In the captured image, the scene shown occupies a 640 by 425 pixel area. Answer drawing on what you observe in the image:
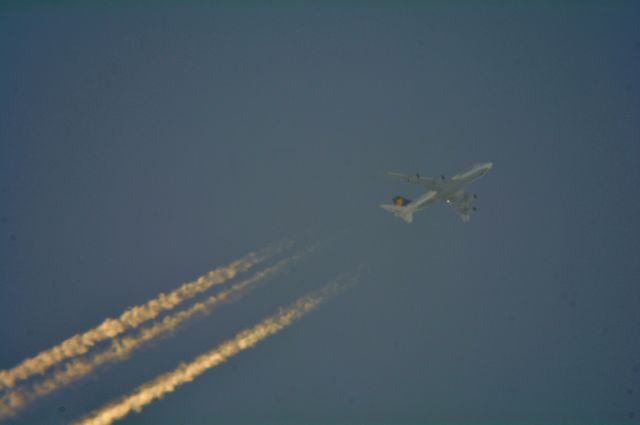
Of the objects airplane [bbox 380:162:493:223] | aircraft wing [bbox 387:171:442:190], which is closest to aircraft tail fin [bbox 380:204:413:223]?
airplane [bbox 380:162:493:223]

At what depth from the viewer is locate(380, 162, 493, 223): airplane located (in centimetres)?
6712

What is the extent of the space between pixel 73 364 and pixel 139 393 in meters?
8.68

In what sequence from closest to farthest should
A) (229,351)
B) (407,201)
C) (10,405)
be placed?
(10,405) < (229,351) < (407,201)

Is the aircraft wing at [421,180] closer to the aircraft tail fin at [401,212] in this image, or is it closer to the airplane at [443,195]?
the airplane at [443,195]

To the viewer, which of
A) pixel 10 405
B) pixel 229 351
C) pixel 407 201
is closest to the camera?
pixel 10 405

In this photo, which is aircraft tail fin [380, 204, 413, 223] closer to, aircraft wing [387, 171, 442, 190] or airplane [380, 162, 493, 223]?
airplane [380, 162, 493, 223]

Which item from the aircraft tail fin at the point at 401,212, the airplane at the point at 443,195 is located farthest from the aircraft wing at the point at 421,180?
the aircraft tail fin at the point at 401,212

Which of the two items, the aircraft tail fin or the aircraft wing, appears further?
the aircraft tail fin

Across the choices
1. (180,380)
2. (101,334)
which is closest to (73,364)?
(101,334)

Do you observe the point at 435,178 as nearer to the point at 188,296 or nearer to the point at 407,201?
the point at 407,201

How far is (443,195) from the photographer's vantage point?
230 feet

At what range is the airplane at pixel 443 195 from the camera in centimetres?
6712

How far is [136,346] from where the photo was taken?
6419 cm

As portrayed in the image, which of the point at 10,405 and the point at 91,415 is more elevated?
the point at 10,405
